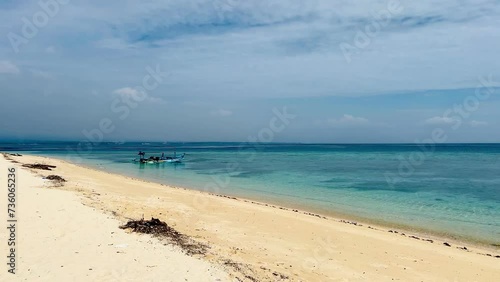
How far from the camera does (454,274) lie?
11.1 meters

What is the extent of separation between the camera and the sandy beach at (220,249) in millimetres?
8672

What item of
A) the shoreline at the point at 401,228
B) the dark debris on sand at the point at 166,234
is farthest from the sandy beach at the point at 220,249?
the shoreline at the point at 401,228

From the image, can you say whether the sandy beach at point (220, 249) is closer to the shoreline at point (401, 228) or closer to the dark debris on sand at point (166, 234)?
the dark debris on sand at point (166, 234)

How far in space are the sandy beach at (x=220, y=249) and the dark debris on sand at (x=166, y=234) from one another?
31 cm

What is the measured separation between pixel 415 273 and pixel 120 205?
13.0 m

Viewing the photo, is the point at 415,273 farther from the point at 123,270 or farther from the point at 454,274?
the point at 123,270

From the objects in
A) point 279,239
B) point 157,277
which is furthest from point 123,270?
point 279,239

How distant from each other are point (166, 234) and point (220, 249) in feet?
6.56

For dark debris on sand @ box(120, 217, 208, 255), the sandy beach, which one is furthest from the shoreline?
dark debris on sand @ box(120, 217, 208, 255)

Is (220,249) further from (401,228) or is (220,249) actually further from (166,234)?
(401,228)

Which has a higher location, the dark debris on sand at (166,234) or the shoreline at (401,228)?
the dark debris on sand at (166,234)

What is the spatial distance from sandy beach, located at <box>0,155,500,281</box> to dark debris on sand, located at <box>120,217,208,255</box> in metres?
0.31

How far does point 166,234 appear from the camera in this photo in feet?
39.2

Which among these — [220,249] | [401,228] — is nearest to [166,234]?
[220,249]
